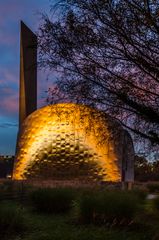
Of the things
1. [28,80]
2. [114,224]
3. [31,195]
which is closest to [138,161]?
[114,224]

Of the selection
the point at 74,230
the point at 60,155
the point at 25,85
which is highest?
the point at 25,85

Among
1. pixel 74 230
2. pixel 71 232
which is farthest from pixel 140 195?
pixel 71 232

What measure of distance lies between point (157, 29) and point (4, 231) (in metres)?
5.06

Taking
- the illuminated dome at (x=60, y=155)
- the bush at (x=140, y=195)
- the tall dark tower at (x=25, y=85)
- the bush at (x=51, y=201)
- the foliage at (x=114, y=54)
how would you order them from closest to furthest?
the foliage at (x=114, y=54) < the bush at (x=51, y=201) < the bush at (x=140, y=195) < the illuminated dome at (x=60, y=155) < the tall dark tower at (x=25, y=85)

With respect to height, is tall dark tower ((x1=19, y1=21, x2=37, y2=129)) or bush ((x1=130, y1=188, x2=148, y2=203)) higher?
tall dark tower ((x1=19, y1=21, x2=37, y2=129))

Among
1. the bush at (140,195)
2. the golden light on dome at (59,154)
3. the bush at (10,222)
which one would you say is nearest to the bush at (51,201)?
the bush at (10,222)

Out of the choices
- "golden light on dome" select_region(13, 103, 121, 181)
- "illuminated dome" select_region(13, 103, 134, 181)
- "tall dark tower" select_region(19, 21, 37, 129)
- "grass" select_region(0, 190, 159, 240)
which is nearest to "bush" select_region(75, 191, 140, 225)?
"grass" select_region(0, 190, 159, 240)

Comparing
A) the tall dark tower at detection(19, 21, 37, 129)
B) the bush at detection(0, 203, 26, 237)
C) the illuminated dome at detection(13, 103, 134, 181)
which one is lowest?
the bush at detection(0, 203, 26, 237)

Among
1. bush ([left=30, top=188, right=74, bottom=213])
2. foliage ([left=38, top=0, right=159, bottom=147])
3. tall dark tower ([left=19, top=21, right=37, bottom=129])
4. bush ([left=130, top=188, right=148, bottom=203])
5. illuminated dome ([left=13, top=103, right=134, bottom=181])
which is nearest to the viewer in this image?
foliage ([left=38, top=0, right=159, bottom=147])

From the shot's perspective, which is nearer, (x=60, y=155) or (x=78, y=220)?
(x=78, y=220)

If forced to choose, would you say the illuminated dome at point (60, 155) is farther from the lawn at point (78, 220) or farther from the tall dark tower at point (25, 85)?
the lawn at point (78, 220)

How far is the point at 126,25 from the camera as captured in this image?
926 cm

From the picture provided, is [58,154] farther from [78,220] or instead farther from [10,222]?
[10,222]

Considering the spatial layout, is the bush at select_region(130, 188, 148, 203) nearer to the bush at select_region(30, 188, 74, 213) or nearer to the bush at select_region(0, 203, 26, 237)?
the bush at select_region(30, 188, 74, 213)
